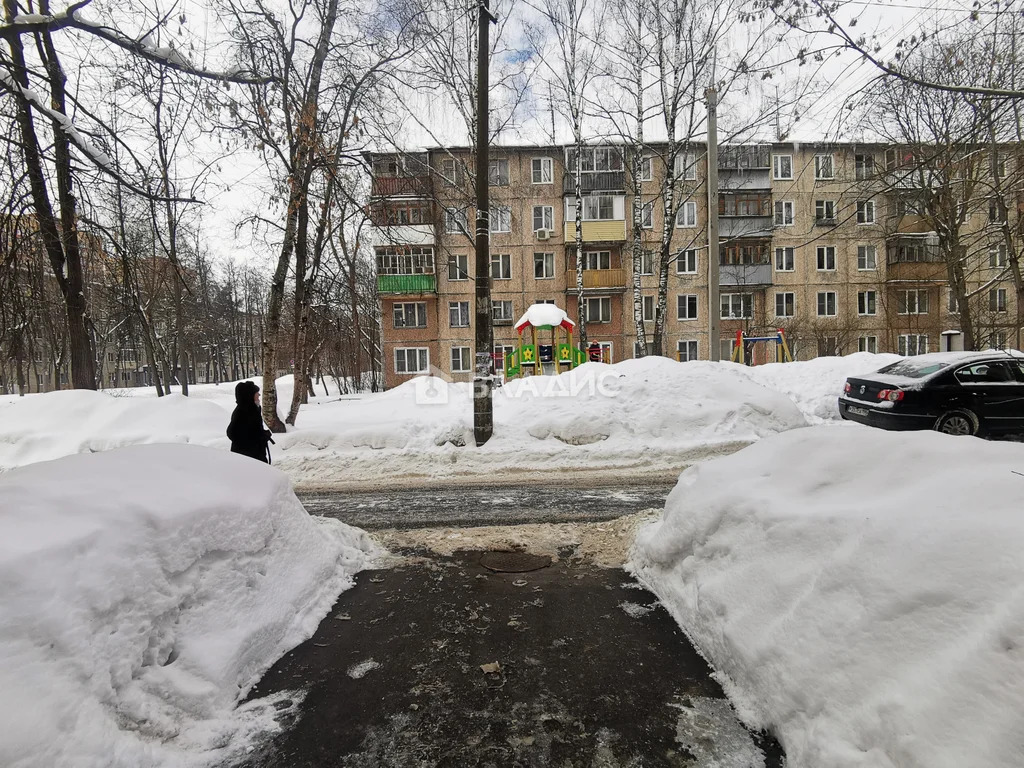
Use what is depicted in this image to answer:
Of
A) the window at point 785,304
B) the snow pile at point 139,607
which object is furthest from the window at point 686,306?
the snow pile at point 139,607

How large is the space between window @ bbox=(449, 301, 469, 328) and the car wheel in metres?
27.6

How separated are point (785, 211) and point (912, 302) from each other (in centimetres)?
943

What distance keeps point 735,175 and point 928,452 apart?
1324 inches

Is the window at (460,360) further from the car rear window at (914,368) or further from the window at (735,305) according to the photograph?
the car rear window at (914,368)

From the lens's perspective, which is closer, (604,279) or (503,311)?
(604,279)

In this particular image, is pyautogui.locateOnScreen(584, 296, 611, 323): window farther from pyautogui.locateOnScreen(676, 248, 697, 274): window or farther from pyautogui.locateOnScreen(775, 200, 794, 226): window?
pyautogui.locateOnScreen(775, 200, 794, 226): window

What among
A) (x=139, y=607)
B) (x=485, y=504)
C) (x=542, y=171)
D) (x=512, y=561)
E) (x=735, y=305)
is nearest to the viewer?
(x=139, y=607)

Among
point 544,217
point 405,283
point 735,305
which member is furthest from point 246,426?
point 735,305

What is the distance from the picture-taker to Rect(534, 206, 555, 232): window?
110 feet

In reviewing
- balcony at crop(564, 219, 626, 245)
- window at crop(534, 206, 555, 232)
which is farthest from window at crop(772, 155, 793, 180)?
window at crop(534, 206, 555, 232)

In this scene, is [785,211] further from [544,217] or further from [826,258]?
[544,217]

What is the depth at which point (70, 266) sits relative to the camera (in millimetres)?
6305

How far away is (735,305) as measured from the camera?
3353cm

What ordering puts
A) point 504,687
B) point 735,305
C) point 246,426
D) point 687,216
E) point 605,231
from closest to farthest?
1. point 504,687
2. point 246,426
3. point 605,231
4. point 687,216
5. point 735,305
